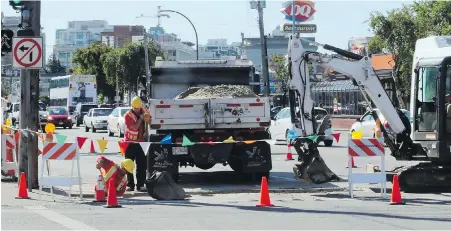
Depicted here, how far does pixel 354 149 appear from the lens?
53.2 ft

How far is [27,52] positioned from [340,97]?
132 feet

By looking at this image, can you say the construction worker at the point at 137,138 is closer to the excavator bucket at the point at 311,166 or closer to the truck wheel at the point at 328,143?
the excavator bucket at the point at 311,166

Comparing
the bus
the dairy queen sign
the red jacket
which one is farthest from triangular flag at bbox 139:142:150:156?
the bus

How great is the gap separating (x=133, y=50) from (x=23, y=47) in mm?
67872

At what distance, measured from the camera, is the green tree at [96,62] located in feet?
325

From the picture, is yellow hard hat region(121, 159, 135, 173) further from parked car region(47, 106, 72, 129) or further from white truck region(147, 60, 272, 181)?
parked car region(47, 106, 72, 129)

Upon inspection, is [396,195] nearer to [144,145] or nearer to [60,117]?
[144,145]

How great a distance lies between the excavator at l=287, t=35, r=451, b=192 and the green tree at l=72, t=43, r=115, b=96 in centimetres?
8077

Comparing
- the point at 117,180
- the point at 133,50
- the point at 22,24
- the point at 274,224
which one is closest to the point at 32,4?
the point at 22,24

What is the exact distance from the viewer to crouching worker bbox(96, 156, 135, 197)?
15492mm

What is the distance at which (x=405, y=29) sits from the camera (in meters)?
46.5

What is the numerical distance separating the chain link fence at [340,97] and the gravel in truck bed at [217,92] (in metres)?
32.5

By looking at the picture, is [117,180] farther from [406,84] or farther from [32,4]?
[406,84]

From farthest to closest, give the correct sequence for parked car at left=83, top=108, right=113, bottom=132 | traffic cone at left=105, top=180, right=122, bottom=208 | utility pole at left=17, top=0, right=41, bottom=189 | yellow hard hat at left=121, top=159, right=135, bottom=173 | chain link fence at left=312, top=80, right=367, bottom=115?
chain link fence at left=312, top=80, right=367, bottom=115 < parked car at left=83, top=108, right=113, bottom=132 < utility pole at left=17, top=0, right=41, bottom=189 < yellow hard hat at left=121, top=159, right=135, bottom=173 < traffic cone at left=105, top=180, right=122, bottom=208
